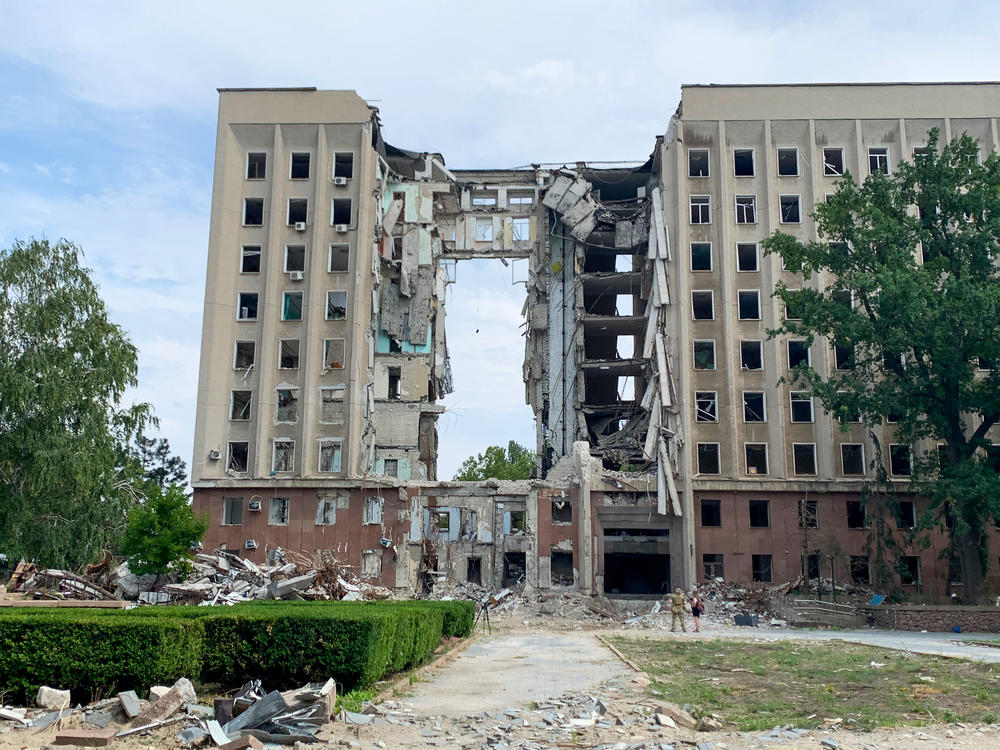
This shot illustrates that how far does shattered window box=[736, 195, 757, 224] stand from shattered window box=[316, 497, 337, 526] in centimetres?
2470

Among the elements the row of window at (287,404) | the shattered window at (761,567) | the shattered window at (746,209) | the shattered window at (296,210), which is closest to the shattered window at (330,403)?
the row of window at (287,404)

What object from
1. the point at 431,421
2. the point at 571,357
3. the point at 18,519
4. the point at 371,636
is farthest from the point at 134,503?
the point at 371,636

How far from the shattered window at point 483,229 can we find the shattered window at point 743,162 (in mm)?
13762

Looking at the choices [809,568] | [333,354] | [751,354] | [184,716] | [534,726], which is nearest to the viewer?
[184,716]

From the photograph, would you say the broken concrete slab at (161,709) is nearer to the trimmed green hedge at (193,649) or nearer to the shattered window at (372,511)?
the trimmed green hedge at (193,649)

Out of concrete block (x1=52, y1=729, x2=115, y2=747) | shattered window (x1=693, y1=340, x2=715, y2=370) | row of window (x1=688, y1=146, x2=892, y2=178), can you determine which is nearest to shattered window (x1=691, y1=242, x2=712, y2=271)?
row of window (x1=688, y1=146, x2=892, y2=178)

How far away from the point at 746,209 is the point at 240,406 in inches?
1089

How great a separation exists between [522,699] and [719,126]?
37923mm

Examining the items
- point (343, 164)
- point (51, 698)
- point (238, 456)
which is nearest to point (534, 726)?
point (51, 698)

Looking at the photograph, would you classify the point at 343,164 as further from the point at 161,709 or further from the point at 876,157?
the point at 161,709

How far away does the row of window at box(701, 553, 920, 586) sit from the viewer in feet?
135

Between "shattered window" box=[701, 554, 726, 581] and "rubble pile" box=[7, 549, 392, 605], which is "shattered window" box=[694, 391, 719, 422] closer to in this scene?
"shattered window" box=[701, 554, 726, 581]

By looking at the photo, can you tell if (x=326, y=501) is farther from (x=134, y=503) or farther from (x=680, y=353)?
(x=680, y=353)

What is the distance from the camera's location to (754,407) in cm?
4416
